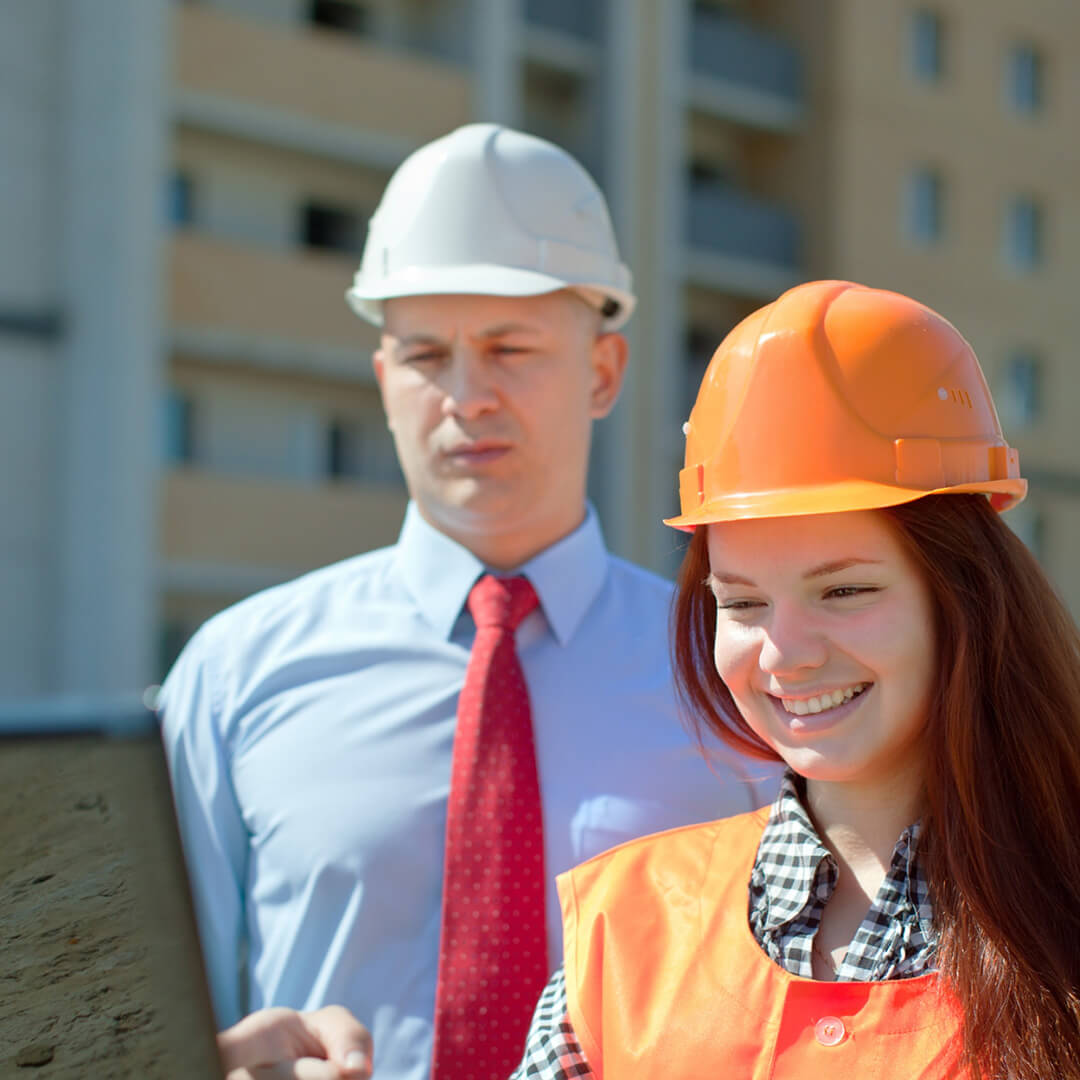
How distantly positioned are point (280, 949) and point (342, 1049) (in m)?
0.70

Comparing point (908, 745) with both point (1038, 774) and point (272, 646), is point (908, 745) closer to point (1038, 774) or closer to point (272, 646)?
point (1038, 774)

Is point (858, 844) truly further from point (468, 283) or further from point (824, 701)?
point (468, 283)

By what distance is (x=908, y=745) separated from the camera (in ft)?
5.89

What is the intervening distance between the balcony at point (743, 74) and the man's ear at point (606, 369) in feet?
58.6

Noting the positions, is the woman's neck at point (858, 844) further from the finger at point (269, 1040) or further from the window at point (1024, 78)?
the window at point (1024, 78)

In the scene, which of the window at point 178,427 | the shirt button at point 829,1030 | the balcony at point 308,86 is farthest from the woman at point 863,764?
the balcony at point 308,86

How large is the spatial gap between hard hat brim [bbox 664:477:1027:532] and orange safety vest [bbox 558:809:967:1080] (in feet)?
1.50

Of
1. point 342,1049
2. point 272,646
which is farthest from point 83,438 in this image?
point 342,1049

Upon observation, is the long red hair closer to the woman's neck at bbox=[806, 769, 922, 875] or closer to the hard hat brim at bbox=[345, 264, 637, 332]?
the woman's neck at bbox=[806, 769, 922, 875]

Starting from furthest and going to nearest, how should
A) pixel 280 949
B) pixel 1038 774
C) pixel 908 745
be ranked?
1. pixel 280 949
2. pixel 908 745
3. pixel 1038 774

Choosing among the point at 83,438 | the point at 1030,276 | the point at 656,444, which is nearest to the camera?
the point at 83,438

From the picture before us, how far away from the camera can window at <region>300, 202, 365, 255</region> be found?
16.8 metres

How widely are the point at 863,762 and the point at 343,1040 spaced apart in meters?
0.72

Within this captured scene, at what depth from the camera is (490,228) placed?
2.80 meters
